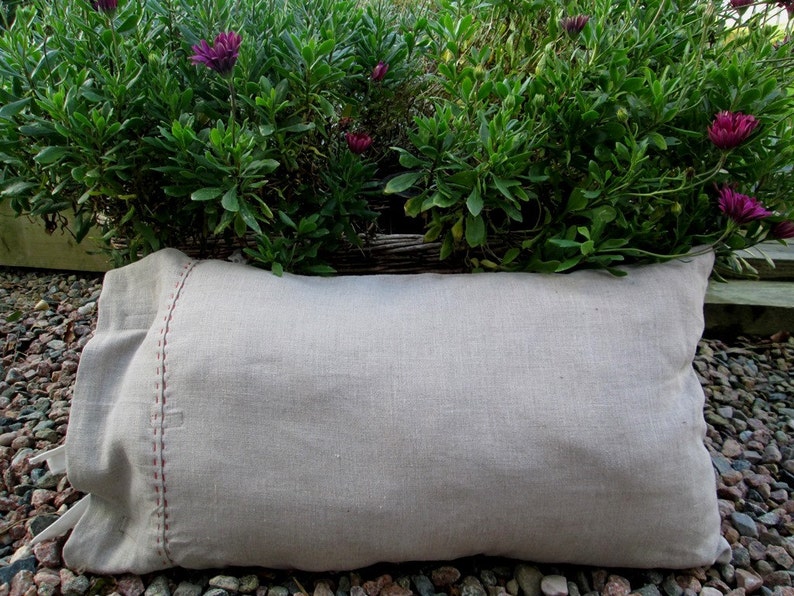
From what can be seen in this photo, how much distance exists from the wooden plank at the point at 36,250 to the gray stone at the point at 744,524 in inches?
92.1

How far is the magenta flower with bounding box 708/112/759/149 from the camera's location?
108 centimetres

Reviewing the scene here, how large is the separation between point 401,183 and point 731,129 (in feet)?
1.94

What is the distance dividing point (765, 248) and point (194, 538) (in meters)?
2.39

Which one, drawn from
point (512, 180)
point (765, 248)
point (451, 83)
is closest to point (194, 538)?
point (512, 180)

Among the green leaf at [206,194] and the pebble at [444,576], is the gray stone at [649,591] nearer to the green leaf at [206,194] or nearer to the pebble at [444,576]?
the pebble at [444,576]

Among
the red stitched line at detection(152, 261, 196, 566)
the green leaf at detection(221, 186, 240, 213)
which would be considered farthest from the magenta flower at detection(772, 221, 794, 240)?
the red stitched line at detection(152, 261, 196, 566)

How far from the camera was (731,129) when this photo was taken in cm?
110

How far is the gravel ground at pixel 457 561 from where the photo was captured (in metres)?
1.18

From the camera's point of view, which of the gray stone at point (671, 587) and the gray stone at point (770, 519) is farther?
the gray stone at point (770, 519)

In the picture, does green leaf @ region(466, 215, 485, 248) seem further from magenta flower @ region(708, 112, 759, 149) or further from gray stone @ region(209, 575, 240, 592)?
gray stone @ region(209, 575, 240, 592)

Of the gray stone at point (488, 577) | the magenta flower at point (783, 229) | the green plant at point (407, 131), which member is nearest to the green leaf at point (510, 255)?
the green plant at point (407, 131)

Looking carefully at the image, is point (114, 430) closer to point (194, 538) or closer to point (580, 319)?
point (194, 538)

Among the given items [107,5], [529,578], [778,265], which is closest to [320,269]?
[107,5]

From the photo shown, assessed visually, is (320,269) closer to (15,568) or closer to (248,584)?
(248,584)
